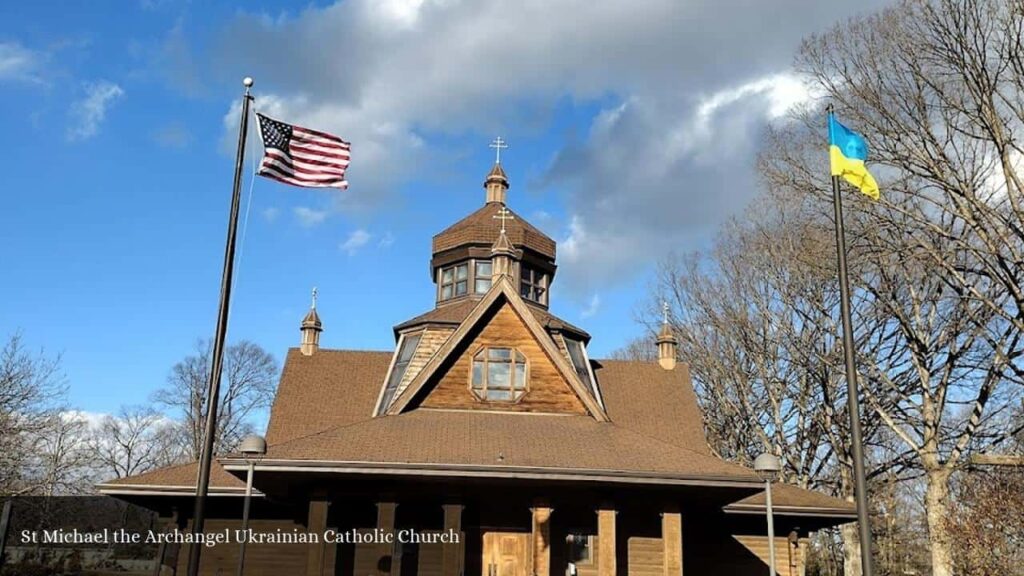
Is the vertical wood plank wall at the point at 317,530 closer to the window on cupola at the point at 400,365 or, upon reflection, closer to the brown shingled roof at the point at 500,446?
the brown shingled roof at the point at 500,446

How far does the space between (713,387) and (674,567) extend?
2178cm

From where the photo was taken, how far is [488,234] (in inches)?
1073

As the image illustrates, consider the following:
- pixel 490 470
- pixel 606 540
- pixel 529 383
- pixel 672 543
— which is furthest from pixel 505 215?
pixel 672 543

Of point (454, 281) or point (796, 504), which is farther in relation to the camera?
point (454, 281)

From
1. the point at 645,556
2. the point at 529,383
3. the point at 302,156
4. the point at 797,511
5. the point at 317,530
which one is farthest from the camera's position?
the point at 529,383

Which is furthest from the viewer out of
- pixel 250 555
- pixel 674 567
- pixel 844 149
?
pixel 250 555

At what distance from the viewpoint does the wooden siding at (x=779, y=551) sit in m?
23.2

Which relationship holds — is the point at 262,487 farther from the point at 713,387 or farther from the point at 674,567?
the point at 713,387

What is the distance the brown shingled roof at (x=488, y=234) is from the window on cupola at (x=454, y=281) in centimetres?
72

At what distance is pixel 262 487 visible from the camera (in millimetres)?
20156

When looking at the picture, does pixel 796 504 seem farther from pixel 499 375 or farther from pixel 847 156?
pixel 847 156

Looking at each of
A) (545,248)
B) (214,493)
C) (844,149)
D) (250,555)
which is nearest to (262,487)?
(214,493)

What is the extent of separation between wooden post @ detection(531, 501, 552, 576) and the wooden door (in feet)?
7.15

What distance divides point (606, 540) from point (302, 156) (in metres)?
10.6
